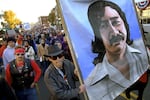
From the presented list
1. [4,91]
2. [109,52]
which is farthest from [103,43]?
[4,91]

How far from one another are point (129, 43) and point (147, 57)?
342mm

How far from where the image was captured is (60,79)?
4559 mm

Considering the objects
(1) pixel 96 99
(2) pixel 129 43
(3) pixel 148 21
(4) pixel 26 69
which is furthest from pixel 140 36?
(3) pixel 148 21

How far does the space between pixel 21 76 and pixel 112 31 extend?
101 inches

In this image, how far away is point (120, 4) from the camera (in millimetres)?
4020

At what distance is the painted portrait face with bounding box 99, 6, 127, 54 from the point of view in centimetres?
382

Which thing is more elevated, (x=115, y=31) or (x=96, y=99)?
(x=115, y=31)

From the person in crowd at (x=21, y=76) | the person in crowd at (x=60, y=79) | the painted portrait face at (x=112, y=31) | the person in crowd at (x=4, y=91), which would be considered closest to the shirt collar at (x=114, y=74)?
the painted portrait face at (x=112, y=31)

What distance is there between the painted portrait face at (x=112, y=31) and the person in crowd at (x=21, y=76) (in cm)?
246

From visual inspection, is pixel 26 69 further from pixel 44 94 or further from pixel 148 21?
pixel 148 21

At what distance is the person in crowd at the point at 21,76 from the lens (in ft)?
19.4

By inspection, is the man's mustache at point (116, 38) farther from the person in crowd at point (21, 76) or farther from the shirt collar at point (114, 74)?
the person in crowd at point (21, 76)

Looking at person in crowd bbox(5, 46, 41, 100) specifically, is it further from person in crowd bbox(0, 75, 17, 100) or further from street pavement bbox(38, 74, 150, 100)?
street pavement bbox(38, 74, 150, 100)

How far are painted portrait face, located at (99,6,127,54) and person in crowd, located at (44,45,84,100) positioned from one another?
0.84 m
